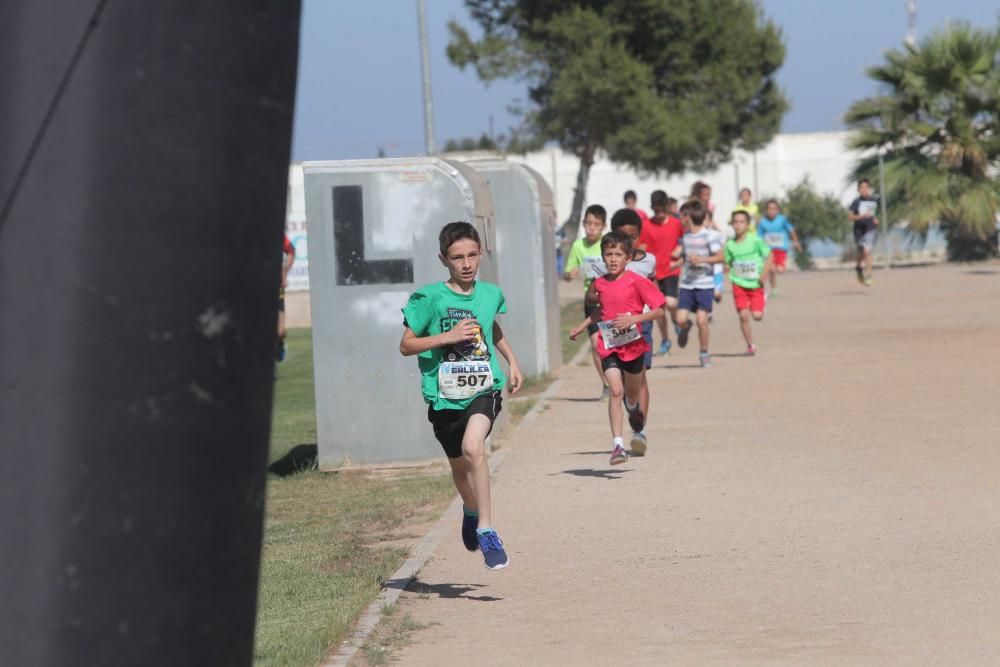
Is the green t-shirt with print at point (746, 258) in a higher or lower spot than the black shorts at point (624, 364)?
higher

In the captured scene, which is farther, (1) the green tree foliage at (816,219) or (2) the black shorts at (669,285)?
(1) the green tree foliage at (816,219)

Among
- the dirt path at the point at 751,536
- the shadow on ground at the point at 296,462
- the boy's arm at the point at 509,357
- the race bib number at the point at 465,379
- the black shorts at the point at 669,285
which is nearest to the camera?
the dirt path at the point at 751,536

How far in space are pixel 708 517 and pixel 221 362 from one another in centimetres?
700

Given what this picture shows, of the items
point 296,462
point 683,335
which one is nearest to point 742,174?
point 683,335

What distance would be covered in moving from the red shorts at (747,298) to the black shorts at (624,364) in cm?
792

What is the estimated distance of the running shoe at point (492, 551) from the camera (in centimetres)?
698

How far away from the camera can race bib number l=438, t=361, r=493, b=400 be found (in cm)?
725

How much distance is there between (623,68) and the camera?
4262cm

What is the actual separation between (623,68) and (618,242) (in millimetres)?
32311

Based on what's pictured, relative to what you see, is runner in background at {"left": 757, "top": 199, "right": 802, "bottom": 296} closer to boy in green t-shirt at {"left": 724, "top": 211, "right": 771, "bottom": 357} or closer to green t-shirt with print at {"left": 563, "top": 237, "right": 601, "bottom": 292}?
boy in green t-shirt at {"left": 724, "top": 211, "right": 771, "bottom": 357}

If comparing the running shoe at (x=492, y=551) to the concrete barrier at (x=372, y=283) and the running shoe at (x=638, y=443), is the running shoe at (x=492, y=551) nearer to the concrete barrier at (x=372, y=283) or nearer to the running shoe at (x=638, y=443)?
the running shoe at (x=638, y=443)

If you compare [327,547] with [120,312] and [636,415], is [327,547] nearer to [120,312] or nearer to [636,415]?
[636,415]

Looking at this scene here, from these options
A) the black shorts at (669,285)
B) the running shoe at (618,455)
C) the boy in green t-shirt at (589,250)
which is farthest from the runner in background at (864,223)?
the running shoe at (618,455)

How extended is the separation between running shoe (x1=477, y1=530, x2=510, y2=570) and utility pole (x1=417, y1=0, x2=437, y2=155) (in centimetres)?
2264
